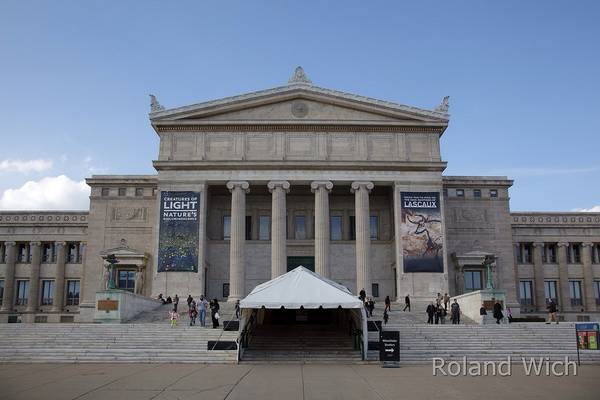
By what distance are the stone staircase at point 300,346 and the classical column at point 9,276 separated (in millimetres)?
34841

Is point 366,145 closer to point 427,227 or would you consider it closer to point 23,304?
point 427,227

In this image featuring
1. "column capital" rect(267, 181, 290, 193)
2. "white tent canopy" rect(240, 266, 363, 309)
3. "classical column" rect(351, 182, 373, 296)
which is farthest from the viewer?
"column capital" rect(267, 181, 290, 193)

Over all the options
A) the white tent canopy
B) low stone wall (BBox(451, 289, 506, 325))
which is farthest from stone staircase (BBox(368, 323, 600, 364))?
low stone wall (BBox(451, 289, 506, 325))

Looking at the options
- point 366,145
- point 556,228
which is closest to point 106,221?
point 366,145

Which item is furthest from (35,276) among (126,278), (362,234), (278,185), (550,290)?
(550,290)

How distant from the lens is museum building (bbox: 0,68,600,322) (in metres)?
49.1

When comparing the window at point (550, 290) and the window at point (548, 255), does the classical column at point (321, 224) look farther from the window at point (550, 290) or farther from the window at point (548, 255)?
the window at point (548, 255)

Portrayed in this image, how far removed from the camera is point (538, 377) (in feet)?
66.6

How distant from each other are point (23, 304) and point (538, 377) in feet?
163

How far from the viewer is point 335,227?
53.8 metres

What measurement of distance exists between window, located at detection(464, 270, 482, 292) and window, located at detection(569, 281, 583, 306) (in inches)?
443

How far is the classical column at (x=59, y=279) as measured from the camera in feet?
186

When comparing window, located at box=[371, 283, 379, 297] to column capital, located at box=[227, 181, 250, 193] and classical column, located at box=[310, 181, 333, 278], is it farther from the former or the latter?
column capital, located at box=[227, 181, 250, 193]

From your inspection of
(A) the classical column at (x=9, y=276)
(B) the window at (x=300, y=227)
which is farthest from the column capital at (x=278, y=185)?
(A) the classical column at (x=9, y=276)
